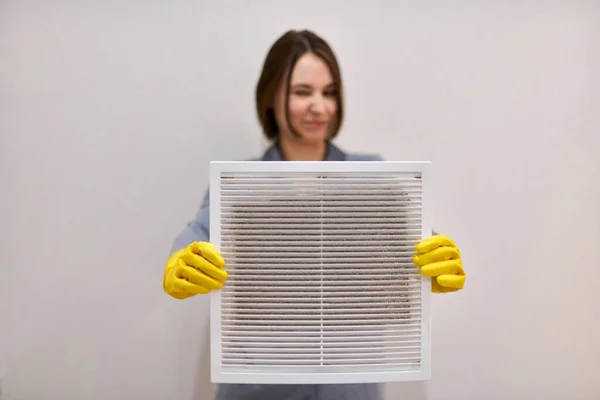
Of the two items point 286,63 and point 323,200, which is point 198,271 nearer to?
point 323,200

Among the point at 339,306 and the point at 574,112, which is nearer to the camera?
the point at 339,306

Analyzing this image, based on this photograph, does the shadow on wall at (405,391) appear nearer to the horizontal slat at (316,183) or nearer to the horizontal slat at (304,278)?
the horizontal slat at (304,278)

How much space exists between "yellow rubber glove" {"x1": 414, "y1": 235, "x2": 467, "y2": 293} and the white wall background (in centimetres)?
24

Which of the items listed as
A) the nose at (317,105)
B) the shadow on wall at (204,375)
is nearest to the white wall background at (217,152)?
the shadow on wall at (204,375)

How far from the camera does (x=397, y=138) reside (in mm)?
808

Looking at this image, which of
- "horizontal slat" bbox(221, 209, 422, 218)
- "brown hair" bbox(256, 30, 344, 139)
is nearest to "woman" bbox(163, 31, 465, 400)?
"brown hair" bbox(256, 30, 344, 139)

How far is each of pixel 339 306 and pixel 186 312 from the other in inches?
15.5

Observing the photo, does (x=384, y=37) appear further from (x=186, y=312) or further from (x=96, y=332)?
(x=96, y=332)

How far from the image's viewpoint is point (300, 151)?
768mm

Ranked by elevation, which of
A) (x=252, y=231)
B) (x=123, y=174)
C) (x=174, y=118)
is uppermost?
(x=174, y=118)

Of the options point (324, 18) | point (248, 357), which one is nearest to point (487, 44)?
point (324, 18)

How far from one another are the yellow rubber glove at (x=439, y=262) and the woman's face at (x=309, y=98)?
1.01ft

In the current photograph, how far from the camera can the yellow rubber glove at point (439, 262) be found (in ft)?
1.86

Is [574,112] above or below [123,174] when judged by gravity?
above
